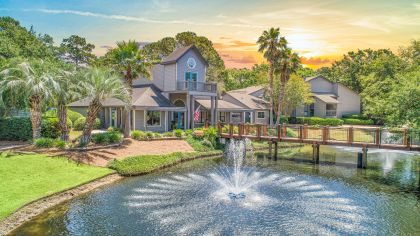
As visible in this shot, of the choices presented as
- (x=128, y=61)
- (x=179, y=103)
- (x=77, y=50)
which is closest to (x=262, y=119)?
(x=179, y=103)

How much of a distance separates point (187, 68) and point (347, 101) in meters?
33.7

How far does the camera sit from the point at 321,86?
60.7 metres

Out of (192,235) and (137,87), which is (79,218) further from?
(137,87)

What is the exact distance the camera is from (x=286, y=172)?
23438mm

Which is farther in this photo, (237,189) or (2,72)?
(2,72)

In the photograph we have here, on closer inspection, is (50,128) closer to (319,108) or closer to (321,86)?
(319,108)

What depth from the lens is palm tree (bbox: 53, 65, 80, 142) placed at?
26.0m

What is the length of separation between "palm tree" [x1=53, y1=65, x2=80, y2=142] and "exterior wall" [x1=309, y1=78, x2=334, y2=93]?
4337cm

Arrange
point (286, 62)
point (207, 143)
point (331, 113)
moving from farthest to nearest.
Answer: point (331, 113) < point (286, 62) < point (207, 143)

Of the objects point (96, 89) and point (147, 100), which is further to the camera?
point (147, 100)

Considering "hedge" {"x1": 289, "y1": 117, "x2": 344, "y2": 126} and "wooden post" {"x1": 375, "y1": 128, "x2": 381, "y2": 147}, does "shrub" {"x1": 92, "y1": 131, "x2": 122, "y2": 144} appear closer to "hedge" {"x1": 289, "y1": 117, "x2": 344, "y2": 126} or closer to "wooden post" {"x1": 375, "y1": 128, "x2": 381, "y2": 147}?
"wooden post" {"x1": 375, "y1": 128, "x2": 381, "y2": 147}

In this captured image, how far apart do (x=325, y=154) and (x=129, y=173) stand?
18.6 m

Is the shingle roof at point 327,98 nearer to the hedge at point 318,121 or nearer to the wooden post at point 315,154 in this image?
the hedge at point 318,121

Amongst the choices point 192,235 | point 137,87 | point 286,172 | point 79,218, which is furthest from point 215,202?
point 137,87
